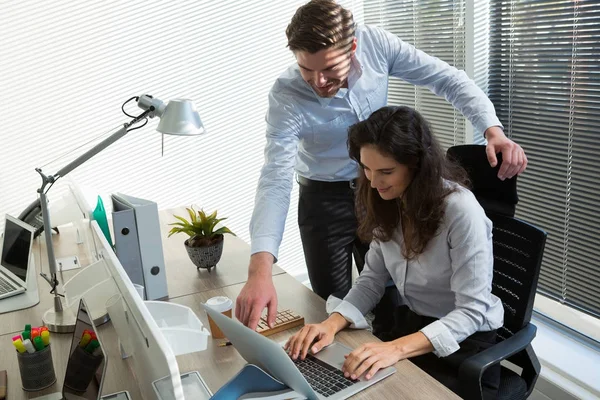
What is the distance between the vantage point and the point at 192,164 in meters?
3.54

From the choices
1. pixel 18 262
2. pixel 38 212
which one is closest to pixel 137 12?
pixel 38 212

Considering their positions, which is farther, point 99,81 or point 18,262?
point 99,81

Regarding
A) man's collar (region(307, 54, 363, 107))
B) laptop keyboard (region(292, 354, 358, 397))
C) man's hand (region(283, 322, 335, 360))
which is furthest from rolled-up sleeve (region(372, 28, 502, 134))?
laptop keyboard (region(292, 354, 358, 397))

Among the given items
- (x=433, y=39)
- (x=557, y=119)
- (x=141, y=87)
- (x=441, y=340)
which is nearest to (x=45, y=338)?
(x=441, y=340)

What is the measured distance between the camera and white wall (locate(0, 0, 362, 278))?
311 cm

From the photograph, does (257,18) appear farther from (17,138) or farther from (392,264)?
(392,264)

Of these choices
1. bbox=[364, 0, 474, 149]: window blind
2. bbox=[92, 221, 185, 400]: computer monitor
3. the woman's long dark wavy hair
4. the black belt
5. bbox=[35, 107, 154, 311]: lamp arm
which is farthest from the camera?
bbox=[364, 0, 474, 149]: window blind

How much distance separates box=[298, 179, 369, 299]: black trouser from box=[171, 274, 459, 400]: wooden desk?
0.20m

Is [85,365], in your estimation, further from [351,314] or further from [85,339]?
[351,314]

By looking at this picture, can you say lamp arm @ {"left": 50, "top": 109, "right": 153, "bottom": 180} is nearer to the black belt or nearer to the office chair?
the black belt

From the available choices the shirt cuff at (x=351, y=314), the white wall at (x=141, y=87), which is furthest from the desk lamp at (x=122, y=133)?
the white wall at (x=141, y=87)

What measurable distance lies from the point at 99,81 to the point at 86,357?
2303 mm

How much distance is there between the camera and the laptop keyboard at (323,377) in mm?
1273

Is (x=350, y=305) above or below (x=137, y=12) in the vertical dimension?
below
